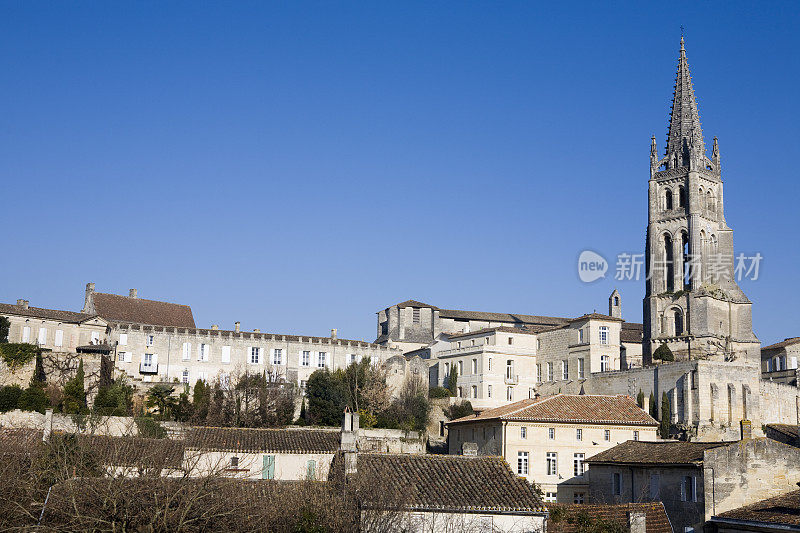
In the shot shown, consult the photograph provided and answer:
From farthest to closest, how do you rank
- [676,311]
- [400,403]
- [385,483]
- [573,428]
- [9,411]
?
[676,311] < [400,403] < [9,411] < [573,428] < [385,483]

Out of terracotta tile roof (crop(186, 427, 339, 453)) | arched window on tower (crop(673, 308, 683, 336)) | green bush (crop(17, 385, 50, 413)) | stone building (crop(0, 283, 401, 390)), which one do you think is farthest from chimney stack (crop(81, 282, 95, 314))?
arched window on tower (crop(673, 308, 683, 336))

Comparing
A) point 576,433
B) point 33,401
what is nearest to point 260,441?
point 576,433

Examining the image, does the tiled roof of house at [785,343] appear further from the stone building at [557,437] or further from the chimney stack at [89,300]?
the chimney stack at [89,300]

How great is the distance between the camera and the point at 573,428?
4941cm

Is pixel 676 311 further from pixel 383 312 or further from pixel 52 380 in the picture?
pixel 52 380

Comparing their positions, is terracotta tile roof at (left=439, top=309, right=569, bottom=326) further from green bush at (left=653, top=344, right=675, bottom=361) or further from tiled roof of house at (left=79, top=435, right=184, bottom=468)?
tiled roof of house at (left=79, top=435, right=184, bottom=468)

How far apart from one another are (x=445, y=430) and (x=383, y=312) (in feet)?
85.0

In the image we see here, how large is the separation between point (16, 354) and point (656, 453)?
41.4 metres

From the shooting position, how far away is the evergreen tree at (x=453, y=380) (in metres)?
71.1

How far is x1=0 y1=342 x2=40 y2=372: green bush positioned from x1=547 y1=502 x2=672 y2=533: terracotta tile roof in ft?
135

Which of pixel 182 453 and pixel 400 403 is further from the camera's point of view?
pixel 400 403

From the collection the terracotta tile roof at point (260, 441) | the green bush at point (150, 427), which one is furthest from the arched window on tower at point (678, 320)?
the green bush at point (150, 427)

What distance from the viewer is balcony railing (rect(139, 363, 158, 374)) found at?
67.8m

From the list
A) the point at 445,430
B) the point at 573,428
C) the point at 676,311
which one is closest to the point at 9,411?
the point at 445,430
